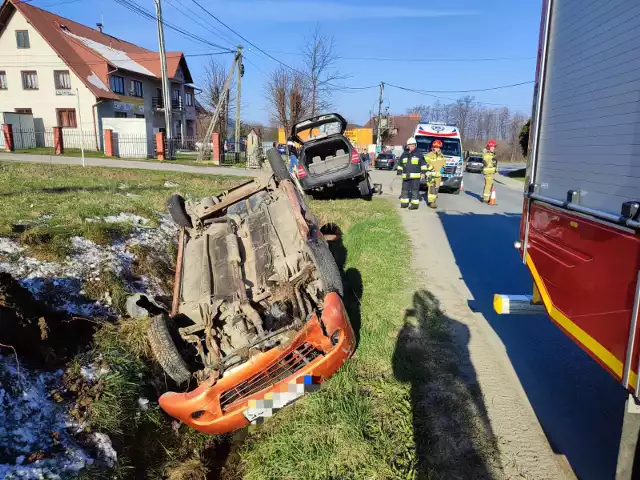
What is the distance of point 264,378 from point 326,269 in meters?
1.07

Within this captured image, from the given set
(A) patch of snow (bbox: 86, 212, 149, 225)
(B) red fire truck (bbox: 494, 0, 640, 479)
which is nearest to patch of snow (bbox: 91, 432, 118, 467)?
(B) red fire truck (bbox: 494, 0, 640, 479)

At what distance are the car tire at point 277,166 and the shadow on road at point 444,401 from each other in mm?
2216

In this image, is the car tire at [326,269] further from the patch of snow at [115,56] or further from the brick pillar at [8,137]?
the patch of snow at [115,56]

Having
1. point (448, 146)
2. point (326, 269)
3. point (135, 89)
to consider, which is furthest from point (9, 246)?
point (135, 89)

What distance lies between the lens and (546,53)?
311 cm

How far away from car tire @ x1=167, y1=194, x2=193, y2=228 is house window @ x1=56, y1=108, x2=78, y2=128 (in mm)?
28838

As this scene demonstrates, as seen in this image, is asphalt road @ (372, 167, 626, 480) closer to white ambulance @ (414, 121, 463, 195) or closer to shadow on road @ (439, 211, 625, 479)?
shadow on road @ (439, 211, 625, 479)

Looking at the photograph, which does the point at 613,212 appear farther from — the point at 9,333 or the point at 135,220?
the point at 135,220

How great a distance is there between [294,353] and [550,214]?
206 cm

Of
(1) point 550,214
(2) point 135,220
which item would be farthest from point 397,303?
(2) point 135,220

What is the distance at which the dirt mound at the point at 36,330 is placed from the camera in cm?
315

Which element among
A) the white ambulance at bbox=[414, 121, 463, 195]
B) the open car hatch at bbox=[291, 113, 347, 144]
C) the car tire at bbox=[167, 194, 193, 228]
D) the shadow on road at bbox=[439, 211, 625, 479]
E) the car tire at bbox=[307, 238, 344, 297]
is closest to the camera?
the shadow on road at bbox=[439, 211, 625, 479]

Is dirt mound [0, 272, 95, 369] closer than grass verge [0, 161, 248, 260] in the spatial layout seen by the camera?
Yes

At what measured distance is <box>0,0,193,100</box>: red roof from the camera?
91.0 feet
